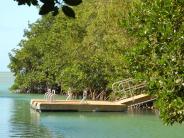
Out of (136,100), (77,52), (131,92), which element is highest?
(77,52)

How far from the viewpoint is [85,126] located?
19.2 meters

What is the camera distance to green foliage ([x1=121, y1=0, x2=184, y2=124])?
9.69 metres

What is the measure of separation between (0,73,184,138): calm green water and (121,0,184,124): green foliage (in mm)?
6028

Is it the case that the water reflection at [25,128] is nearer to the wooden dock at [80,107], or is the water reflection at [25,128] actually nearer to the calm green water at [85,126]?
the calm green water at [85,126]

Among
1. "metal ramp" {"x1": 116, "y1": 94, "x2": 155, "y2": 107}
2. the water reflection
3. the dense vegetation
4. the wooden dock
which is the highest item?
the dense vegetation

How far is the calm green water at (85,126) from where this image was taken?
55.4 ft

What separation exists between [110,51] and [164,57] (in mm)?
19563

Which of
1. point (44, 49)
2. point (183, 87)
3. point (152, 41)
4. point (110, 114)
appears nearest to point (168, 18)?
point (152, 41)

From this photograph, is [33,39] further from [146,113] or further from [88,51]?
[146,113]

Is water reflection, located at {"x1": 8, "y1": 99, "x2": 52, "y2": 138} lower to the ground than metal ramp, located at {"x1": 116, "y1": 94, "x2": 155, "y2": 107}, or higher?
lower

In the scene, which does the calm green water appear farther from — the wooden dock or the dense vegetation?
the dense vegetation

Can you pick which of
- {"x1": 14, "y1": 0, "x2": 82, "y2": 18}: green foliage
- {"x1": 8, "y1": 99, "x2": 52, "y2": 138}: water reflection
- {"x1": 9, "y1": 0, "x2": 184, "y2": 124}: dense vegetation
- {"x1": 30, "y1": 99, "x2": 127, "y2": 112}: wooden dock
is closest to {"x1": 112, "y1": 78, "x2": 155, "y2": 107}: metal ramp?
{"x1": 30, "y1": 99, "x2": 127, "y2": 112}: wooden dock

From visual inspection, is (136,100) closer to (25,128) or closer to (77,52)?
(25,128)

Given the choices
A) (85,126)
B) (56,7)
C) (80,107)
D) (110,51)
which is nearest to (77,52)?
(110,51)
